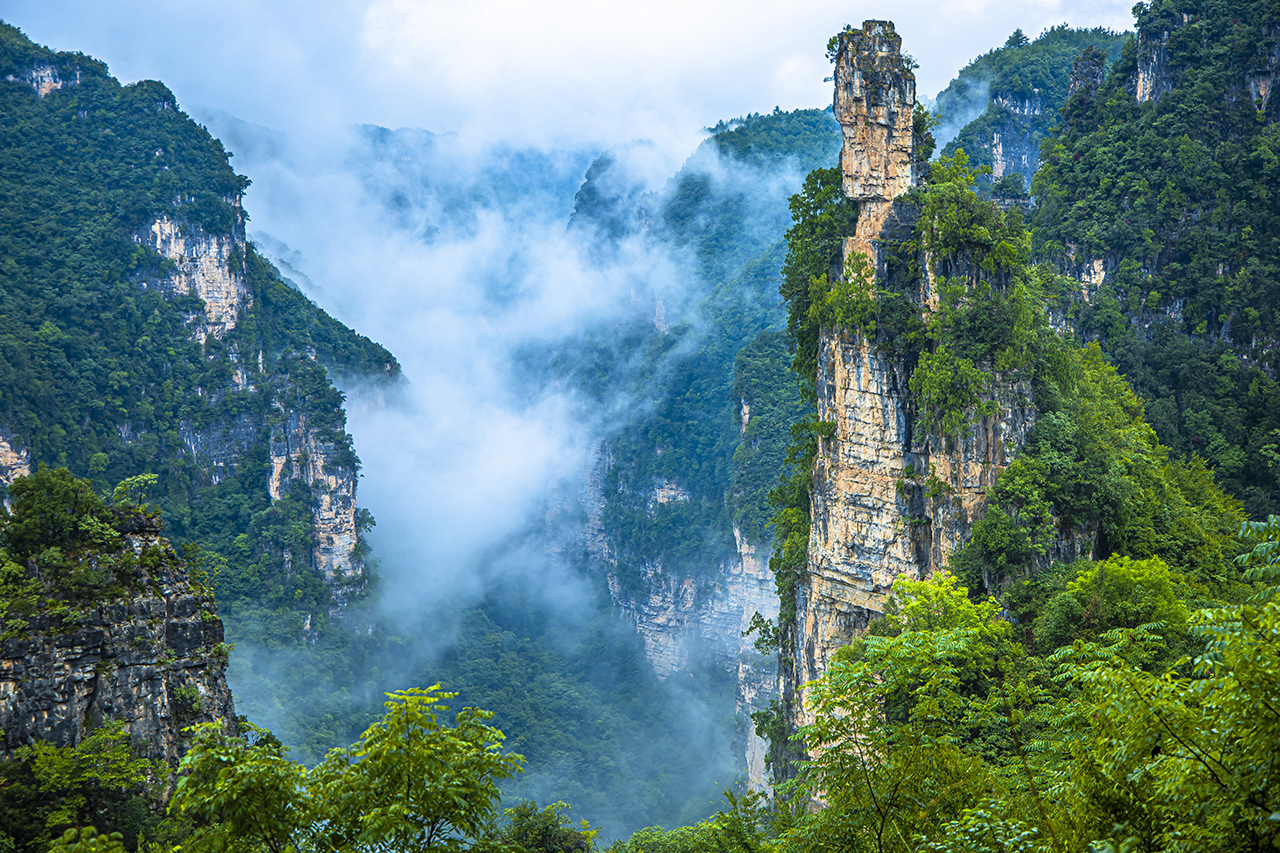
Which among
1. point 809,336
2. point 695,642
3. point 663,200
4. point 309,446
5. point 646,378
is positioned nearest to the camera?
point 809,336

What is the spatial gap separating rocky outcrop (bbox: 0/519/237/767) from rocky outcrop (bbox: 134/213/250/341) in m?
42.4

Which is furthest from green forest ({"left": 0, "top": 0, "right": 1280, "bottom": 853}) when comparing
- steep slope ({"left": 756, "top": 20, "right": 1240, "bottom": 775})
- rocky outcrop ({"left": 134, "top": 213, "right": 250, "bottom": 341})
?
rocky outcrop ({"left": 134, "top": 213, "right": 250, "bottom": 341})

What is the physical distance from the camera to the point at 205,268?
176 feet

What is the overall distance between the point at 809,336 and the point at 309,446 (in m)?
38.2

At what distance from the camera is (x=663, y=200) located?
270ft

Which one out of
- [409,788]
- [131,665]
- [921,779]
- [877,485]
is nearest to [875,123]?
[877,485]

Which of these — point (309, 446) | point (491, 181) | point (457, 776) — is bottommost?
point (457, 776)

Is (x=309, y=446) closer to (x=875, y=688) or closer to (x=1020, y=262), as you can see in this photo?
(x=1020, y=262)

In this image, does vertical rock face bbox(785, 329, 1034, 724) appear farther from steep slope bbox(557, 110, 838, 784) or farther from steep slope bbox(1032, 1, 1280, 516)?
steep slope bbox(557, 110, 838, 784)

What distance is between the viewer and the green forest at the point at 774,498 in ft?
23.5

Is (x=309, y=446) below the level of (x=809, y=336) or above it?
above

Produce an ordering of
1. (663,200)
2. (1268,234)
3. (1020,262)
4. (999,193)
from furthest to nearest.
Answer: (663,200)
(999,193)
(1268,234)
(1020,262)

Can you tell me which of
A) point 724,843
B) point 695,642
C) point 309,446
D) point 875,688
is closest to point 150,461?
point 309,446

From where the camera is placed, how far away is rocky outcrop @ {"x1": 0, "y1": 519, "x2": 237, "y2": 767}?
43.3 ft
